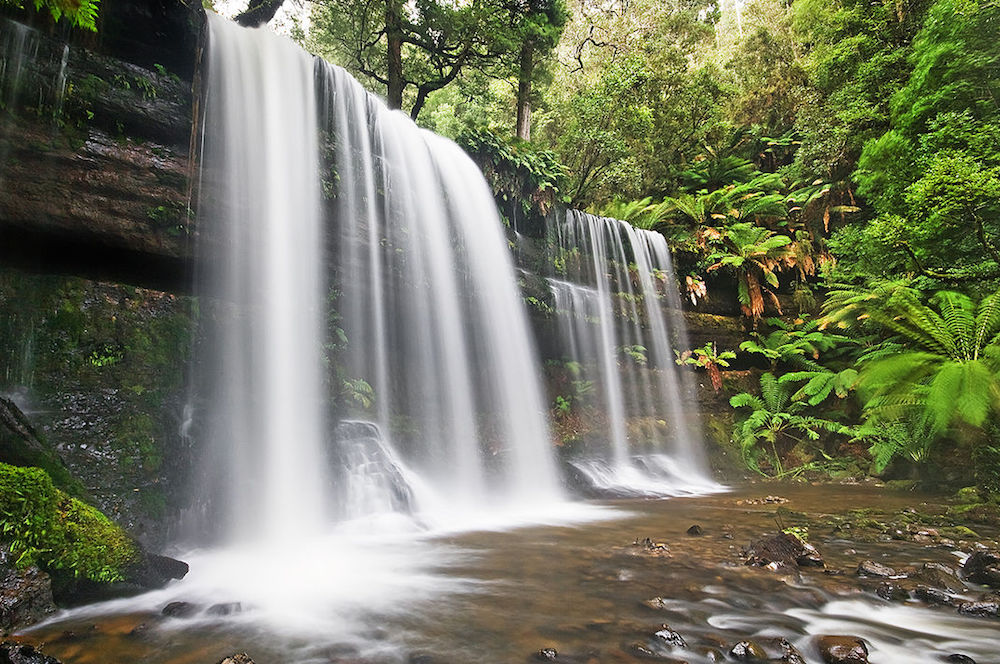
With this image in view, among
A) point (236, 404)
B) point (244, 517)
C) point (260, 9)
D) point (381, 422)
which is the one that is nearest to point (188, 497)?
point (244, 517)

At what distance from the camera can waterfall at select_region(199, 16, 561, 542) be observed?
19.9ft

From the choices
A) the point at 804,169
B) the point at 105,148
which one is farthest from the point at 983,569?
the point at 804,169

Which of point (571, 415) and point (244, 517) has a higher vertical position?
point (571, 415)

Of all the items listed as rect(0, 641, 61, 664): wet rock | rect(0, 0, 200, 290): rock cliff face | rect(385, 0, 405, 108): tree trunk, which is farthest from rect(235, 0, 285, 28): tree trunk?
rect(0, 641, 61, 664): wet rock

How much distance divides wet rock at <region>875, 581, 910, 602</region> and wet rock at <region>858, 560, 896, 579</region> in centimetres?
33

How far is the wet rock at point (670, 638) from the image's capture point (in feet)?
7.93

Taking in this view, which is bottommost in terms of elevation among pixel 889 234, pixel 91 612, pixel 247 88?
pixel 91 612

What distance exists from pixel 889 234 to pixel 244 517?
960cm

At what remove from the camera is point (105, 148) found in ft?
19.0

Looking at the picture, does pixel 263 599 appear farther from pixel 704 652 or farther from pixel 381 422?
pixel 381 422

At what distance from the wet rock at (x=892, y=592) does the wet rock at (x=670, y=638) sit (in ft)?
5.06

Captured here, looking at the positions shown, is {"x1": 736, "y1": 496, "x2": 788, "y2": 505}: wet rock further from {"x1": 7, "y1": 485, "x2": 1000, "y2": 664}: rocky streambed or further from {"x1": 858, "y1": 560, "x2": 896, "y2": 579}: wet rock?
{"x1": 858, "y1": 560, "x2": 896, "y2": 579}: wet rock

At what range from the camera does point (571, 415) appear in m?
10.8

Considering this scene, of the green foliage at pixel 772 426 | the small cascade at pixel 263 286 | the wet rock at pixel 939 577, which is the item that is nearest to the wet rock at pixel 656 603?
the wet rock at pixel 939 577
